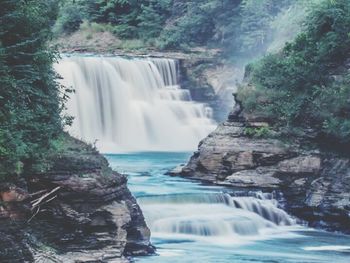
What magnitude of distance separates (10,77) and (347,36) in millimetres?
12270

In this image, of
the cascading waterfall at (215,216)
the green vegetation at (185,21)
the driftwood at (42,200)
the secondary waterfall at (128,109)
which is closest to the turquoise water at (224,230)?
the cascading waterfall at (215,216)

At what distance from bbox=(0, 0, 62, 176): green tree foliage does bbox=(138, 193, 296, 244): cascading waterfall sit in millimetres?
4300

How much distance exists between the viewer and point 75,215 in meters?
11.8

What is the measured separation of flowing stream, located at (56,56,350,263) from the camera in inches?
591

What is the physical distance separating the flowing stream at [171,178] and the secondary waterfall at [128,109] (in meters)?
0.05

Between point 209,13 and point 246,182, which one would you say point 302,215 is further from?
point 209,13

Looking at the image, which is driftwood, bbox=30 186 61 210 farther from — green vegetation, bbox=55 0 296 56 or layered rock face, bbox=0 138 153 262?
green vegetation, bbox=55 0 296 56

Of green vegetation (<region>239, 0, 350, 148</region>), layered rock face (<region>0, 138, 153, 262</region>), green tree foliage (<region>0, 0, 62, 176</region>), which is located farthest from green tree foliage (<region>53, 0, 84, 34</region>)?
layered rock face (<region>0, 138, 153, 262</region>)

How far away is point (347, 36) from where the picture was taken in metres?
20.5

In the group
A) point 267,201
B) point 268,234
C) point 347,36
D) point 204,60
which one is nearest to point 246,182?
point 267,201

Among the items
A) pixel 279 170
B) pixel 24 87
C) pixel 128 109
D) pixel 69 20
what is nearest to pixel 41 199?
pixel 24 87

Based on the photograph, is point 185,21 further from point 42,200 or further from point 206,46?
point 42,200

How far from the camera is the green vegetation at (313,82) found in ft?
64.4

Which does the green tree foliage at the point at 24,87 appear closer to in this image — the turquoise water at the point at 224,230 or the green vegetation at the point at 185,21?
the turquoise water at the point at 224,230
